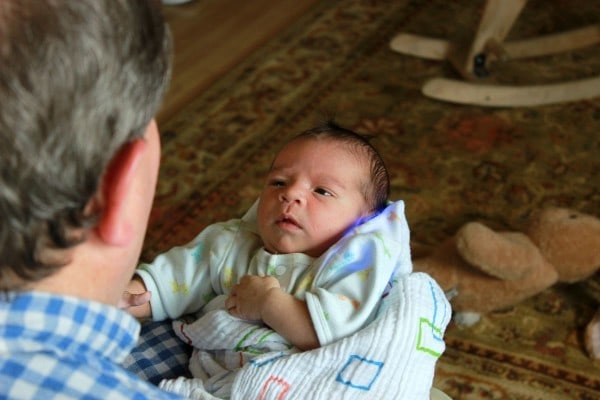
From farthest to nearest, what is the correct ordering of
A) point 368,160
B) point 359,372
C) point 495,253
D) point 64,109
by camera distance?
point 495,253, point 368,160, point 359,372, point 64,109

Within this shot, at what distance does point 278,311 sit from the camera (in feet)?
3.06

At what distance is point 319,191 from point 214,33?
71.2 inches

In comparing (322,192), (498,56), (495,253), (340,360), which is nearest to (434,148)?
(498,56)

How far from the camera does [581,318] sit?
1641mm

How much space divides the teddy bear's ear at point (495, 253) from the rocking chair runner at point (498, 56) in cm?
81

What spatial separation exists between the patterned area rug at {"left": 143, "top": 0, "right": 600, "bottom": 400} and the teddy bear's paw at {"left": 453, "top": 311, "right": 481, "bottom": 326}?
2 centimetres

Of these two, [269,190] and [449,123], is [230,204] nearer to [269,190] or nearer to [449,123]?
[449,123]

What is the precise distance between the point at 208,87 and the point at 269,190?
1422 mm

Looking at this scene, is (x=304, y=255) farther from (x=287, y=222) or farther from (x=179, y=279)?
(x=179, y=279)

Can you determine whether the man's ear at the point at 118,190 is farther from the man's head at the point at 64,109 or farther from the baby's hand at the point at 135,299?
the baby's hand at the point at 135,299

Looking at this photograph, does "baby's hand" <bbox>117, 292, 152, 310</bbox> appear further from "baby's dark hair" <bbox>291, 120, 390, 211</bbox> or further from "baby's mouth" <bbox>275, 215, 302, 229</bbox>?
"baby's dark hair" <bbox>291, 120, 390, 211</bbox>

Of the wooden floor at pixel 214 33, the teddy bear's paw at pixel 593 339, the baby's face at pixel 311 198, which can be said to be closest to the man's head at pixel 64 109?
the baby's face at pixel 311 198

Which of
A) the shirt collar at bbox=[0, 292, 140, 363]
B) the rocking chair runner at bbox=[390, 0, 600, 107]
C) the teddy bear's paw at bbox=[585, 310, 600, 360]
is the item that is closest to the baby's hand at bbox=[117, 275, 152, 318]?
the shirt collar at bbox=[0, 292, 140, 363]

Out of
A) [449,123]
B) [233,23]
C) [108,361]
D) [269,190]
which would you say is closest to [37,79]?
[108,361]
